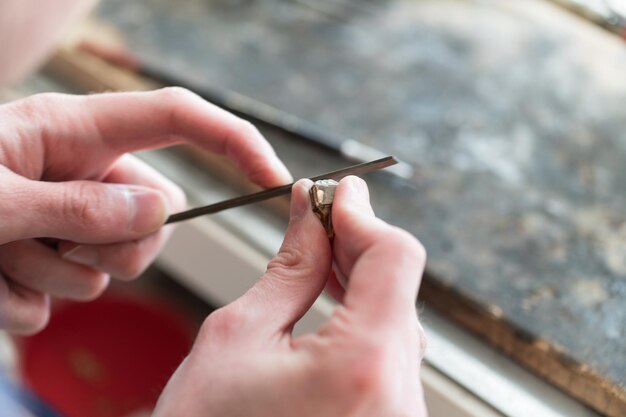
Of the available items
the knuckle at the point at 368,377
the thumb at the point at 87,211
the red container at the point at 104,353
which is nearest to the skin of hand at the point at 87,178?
the thumb at the point at 87,211

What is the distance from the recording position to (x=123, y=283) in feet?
3.03

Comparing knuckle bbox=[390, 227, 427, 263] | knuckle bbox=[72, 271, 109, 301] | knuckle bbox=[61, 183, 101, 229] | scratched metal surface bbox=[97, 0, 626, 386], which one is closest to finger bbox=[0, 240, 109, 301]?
knuckle bbox=[72, 271, 109, 301]

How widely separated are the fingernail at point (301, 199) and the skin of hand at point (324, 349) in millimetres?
42

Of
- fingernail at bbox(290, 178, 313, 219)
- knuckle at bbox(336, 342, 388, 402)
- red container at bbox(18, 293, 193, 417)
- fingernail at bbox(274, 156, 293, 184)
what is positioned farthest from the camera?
red container at bbox(18, 293, 193, 417)

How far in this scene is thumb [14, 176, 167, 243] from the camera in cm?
40

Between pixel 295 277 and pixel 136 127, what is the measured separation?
0.20m

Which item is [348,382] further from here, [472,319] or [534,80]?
[534,80]

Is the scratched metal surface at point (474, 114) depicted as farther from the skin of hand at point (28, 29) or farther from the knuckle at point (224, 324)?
the knuckle at point (224, 324)

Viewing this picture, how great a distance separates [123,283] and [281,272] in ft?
Result: 2.12

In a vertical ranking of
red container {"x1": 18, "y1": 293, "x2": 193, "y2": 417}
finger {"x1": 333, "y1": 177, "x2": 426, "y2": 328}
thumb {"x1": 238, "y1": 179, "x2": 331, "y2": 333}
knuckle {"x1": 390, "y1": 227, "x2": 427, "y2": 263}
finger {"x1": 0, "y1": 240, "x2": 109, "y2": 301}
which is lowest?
red container {"x1": 18, "y1": 293, "x2": 193, "y2": 417}

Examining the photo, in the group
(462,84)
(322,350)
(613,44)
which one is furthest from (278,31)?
(322,350)

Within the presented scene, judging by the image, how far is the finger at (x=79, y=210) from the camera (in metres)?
0.40

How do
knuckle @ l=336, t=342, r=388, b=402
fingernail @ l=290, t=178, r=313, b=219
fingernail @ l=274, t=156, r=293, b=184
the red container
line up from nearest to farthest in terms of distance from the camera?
knuckle @ l=336, t=342, r=388, b=402
fingernail @ l=290, t=178, r=313, b=219
fingernail @ l=274, t=156, r=293, b=184
the red container

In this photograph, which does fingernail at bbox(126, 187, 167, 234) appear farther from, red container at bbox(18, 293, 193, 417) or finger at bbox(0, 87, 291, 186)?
red container at bbox(18, 293, 193, 417)
